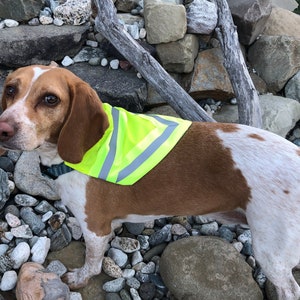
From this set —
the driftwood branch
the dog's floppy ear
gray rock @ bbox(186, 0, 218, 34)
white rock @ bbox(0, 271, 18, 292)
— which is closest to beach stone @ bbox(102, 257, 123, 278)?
white rock @ bbox(0, 271, 18, 292)

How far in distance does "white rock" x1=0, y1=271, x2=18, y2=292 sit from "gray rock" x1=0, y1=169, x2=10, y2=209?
2.19ft

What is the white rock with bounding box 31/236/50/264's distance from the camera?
12.0 feet

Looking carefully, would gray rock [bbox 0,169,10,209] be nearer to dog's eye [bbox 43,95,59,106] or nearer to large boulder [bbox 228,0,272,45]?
dog's eye [bbox 43,95,59,106]

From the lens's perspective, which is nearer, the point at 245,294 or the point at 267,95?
the point at 245,294

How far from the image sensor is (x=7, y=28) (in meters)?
5.07

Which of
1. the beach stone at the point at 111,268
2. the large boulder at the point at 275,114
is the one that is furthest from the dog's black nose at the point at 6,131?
the large boulder at the point at 275,114

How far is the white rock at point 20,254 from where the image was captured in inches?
142

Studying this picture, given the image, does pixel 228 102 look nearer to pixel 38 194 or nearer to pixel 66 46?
pixel 66 46

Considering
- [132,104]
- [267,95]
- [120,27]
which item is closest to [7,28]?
[120,27]

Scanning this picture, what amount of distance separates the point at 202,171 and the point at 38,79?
119 centimetres

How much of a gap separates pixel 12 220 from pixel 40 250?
41cm

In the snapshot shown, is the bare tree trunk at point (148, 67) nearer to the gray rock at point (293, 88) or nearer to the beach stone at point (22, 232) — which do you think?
the gray rock at point (293, 88)

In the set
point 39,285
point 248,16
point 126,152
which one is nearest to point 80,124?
point 126,152

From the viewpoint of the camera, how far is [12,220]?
3871 mm
